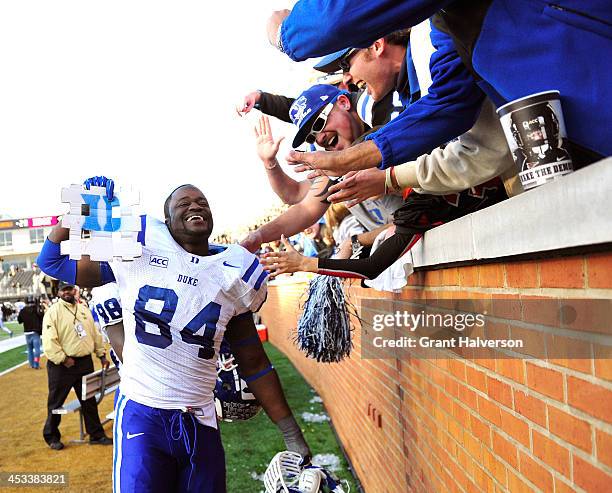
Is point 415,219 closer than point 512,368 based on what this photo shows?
No

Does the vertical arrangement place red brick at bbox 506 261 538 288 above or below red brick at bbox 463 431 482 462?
above

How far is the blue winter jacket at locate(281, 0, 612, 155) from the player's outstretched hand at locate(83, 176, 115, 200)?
80.7 inches

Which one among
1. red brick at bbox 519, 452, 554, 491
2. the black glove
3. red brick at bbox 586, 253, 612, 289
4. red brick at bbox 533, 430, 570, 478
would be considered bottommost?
the black glove

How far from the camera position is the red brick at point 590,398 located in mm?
1236

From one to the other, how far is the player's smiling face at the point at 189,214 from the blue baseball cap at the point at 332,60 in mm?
1049

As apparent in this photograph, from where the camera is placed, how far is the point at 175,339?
3.31 metres

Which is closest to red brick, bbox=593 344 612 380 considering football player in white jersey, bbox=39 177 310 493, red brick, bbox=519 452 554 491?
red brick, bbox=519 452 554 491

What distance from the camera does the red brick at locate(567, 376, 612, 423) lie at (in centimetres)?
124

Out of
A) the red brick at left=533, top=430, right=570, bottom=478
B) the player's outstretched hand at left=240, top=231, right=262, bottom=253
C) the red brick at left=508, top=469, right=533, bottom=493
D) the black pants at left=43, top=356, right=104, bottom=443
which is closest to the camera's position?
the red brick at left=533, top=430, right=570, bottom=478

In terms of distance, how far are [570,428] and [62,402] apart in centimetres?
868

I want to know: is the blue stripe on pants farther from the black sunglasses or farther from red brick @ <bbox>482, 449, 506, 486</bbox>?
the black sunglasses

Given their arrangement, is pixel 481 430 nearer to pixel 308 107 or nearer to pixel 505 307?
pixel 505 307

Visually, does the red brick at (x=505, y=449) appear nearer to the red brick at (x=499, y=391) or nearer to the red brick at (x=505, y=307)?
the red brick at (x=499, y=391)

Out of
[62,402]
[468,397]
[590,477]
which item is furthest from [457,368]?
[62,402]
